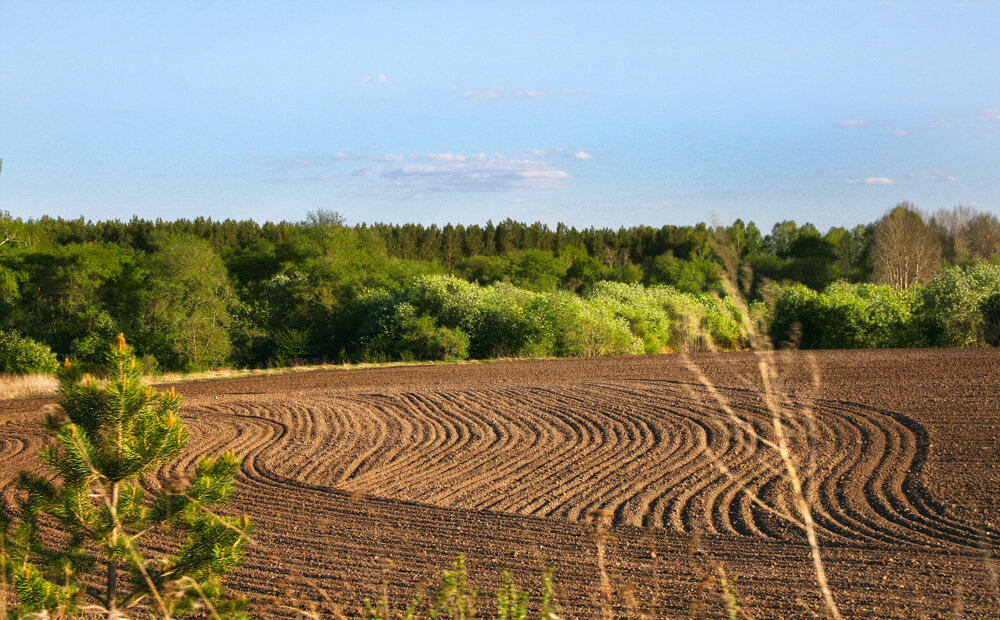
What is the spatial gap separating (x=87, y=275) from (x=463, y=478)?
113ft

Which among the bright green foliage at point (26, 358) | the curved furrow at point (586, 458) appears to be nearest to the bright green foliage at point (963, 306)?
the curved furrow at point (586, 458)

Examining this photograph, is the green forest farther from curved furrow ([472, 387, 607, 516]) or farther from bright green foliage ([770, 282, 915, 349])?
curved furrow ([472, 387, 607, 516])

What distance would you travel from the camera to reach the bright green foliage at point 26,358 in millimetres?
32844

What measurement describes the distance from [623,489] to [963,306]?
2648 centimetres

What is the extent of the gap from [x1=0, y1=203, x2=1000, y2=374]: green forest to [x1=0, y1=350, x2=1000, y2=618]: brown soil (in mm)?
9047

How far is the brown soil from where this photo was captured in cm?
623

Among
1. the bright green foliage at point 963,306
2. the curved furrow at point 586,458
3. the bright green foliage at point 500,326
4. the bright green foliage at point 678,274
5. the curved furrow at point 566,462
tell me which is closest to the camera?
the curved furrow at point 586,458

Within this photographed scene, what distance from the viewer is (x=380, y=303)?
36250mm

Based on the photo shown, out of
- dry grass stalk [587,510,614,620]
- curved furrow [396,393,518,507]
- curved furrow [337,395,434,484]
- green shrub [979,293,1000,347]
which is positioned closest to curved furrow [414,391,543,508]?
curved furrow [396,393,518,507]

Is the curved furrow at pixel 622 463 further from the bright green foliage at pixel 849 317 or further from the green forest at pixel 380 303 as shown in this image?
the bright green foliage at pixel 849 317

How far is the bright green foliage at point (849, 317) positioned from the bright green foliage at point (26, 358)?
32.1 metres

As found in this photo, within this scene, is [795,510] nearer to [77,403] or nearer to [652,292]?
[77,403]

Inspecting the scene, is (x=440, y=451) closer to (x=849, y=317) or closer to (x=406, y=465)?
(x=406, y=465)

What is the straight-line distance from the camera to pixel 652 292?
132ft
